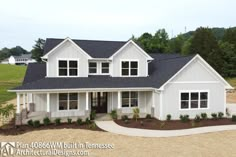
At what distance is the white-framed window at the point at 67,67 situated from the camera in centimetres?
2441

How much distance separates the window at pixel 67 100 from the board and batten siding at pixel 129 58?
423 cm

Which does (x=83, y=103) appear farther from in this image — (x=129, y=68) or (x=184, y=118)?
(x=184, y=118)

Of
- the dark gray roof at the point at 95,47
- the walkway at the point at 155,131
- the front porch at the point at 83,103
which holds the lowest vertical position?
the walkway at the point at 155,131

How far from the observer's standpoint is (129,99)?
82.9 ft

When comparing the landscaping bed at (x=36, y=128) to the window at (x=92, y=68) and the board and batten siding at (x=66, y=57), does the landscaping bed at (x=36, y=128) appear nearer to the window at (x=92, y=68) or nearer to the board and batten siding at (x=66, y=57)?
the board and batten siding at (x=66, y=57)

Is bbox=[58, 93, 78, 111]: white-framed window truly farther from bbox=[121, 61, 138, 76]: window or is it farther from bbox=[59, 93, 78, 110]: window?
bbox=[121, 61, 138, 76]: window

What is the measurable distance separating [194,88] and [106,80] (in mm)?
7598

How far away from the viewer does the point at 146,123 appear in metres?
21.2

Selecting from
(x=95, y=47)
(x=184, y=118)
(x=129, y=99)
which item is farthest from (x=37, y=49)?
(x=184, y=118)

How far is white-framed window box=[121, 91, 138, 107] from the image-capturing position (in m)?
25.2

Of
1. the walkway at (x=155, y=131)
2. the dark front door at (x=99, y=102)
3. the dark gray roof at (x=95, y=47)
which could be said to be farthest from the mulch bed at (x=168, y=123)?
the dark gray roof at (x=95, y=47)

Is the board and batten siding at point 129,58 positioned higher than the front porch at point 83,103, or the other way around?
the board and batten siding at point 129,58

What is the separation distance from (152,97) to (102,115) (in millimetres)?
4650

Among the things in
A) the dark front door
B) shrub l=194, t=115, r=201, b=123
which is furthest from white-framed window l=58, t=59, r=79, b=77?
shrub l=194, t=115, r=201, b=123
